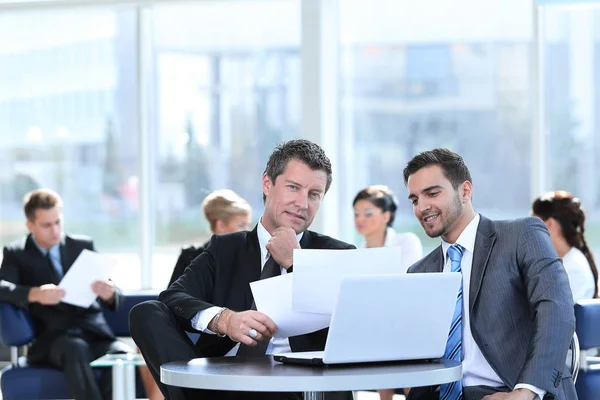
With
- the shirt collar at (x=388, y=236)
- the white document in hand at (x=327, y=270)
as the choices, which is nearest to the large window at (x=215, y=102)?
the shirt collar at (x=388, y=236)

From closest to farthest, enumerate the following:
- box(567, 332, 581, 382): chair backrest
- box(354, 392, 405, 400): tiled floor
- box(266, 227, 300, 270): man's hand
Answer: box(266, 227, 300, 270): man's hand < box(567, 332, 581, 382): chair backrest < box(354, 392, 405, 400): tiled floor

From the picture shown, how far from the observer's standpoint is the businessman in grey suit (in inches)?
103

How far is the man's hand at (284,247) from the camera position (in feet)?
8.95

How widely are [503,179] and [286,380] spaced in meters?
5.43

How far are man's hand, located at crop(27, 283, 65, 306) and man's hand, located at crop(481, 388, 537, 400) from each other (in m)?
3.26

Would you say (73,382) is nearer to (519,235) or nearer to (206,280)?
(206,280)

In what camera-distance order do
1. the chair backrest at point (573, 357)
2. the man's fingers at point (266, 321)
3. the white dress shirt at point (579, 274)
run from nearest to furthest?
the man's fingers at point (266, 321), the chair backrest at point (573, 357), the white dress shirt at point (579, 274)

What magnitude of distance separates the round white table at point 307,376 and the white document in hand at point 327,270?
0.16m

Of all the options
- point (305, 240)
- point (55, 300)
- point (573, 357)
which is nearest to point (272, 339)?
point (305, 240)

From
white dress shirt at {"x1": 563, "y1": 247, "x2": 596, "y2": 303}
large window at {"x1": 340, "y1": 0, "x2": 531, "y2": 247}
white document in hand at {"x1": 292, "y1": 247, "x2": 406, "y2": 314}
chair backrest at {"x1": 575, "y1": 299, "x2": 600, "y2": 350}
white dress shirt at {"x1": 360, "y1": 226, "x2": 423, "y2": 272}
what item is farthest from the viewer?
large window at {"x1": 340, "y1": 0, "x2": 531, "y2": 247}

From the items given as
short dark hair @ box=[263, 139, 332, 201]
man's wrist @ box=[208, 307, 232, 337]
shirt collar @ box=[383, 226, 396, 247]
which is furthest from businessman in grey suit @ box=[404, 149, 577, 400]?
shirt collar @ box=[383, 226, 396, 247]

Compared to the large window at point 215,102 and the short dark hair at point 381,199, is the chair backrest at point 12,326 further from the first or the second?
the large window at point 215,102

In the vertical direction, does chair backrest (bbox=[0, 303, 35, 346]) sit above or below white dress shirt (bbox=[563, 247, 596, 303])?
below

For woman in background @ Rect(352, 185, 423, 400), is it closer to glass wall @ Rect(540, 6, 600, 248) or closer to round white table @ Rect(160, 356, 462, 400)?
glass wall @ Rect(540, 6, 600, 248)
